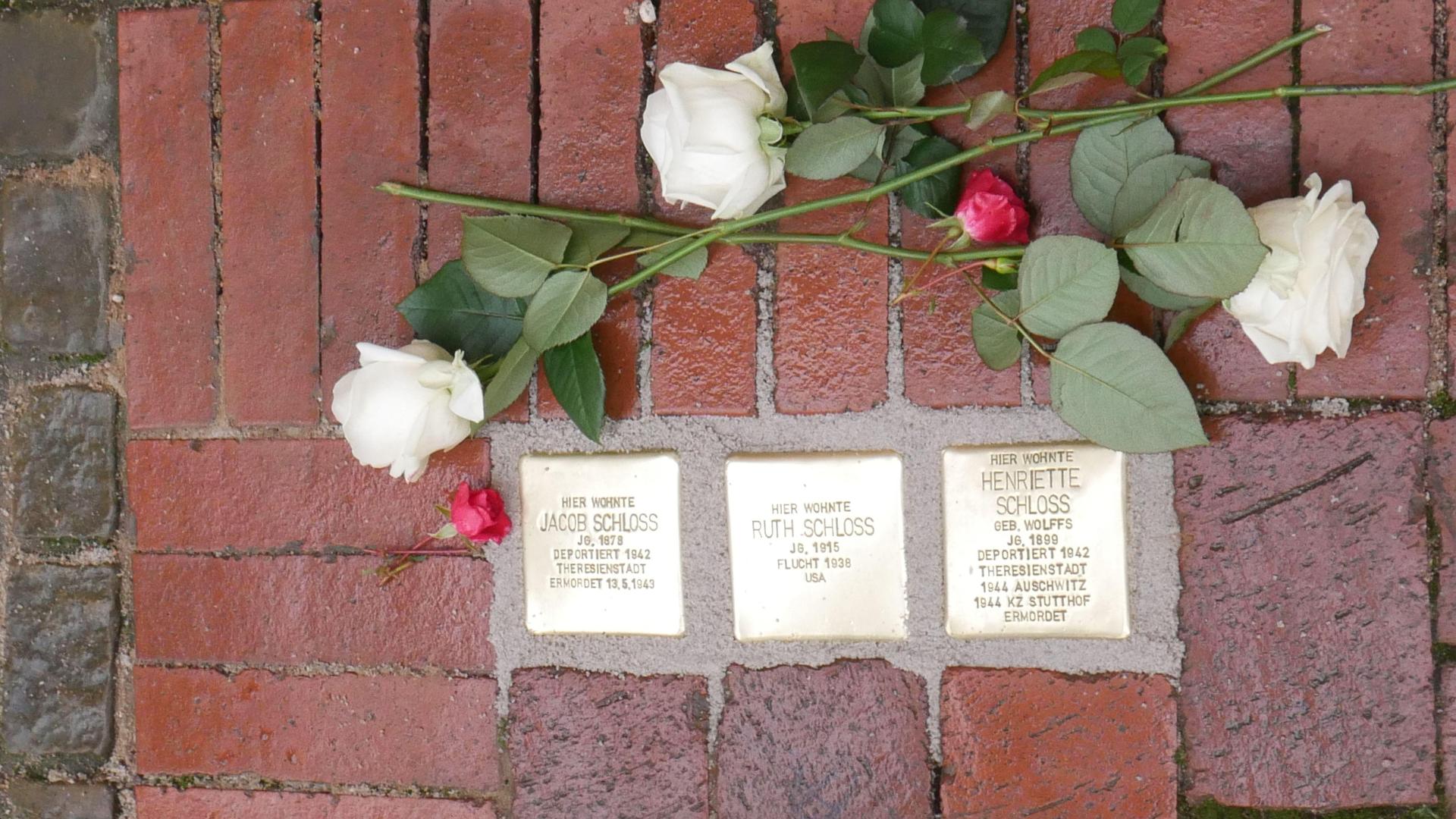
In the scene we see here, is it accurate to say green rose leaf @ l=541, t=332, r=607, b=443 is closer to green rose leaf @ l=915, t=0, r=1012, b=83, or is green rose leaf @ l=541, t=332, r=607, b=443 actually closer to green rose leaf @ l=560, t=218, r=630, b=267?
green rose leaf @ l=560, t=218, r=630, b=267

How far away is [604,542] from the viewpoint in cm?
101

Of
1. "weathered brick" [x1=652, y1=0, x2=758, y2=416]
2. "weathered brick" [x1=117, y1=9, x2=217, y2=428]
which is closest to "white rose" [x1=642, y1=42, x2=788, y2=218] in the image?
"weathered brick" [x1=652, y1=0, x2=758, y2=416]

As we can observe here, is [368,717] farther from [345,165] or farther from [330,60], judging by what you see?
[330,60]

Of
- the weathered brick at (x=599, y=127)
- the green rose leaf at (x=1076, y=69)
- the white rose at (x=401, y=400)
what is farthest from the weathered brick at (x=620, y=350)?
the green rose leaf at (x=1076, y=69)

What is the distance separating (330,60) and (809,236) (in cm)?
57

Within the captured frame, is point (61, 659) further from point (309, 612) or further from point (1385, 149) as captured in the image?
point (1385, 149)

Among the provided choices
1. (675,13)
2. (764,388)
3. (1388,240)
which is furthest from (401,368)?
(1388,240)

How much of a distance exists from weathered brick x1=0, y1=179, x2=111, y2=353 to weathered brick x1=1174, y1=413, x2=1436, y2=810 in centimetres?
120

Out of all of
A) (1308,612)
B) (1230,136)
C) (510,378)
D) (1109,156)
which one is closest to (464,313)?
(510,378)

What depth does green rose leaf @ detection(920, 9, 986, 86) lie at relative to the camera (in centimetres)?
85

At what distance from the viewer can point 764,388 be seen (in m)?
0.99

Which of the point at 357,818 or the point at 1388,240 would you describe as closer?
the point at 1388,240

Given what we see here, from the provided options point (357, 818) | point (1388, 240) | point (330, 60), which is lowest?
point (357, 818)

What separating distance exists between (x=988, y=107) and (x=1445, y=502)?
1.90 feet
